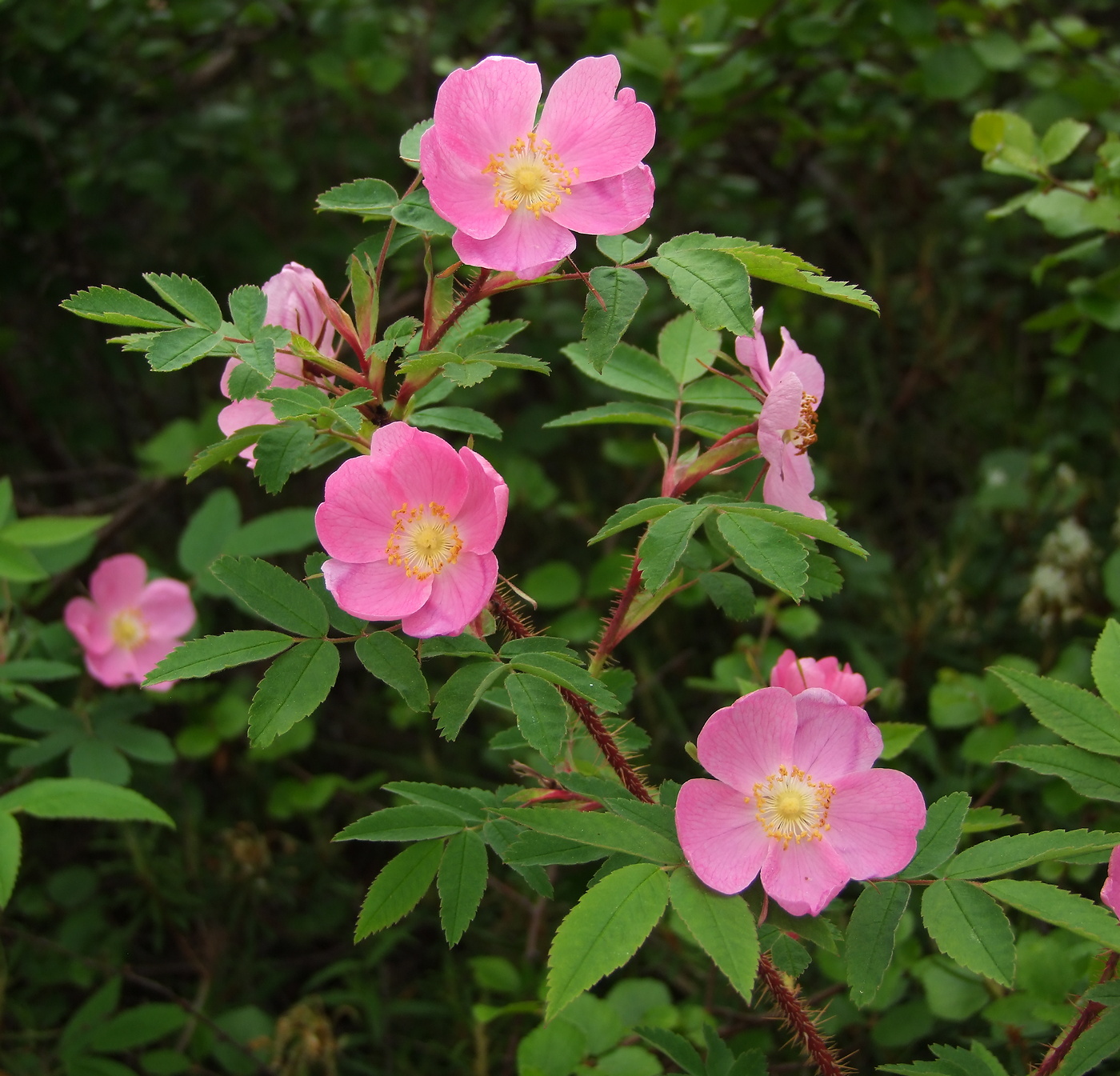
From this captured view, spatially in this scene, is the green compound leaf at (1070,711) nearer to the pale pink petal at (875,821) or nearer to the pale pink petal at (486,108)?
the pale pink petal at (875,821)

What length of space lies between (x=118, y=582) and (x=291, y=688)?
1209 mm

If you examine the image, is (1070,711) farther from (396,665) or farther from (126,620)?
(126,620)

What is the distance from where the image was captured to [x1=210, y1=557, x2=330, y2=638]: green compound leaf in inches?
40.2

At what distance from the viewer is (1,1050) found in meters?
2.00

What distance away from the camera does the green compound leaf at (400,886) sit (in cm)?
103

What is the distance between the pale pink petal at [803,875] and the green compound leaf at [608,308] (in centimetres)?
47

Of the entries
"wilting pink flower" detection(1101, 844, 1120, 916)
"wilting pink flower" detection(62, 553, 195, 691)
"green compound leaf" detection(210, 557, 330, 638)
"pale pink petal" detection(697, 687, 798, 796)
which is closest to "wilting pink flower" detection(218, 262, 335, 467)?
"green compound leaf" detection(210, 557, 330, 638)

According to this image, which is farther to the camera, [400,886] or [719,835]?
[400,886]

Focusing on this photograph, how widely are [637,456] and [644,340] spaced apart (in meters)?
0.57

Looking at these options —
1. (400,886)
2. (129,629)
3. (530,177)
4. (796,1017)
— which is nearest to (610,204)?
(530,177)

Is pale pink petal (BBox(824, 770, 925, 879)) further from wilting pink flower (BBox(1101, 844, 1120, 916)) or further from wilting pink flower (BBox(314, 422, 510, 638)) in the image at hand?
wilting pink flower (BBox(314, 422, 510, 638))

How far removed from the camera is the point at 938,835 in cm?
100

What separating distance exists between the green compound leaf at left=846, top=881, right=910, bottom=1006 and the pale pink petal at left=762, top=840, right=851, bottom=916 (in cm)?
4

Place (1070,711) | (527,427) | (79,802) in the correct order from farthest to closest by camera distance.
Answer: (527,427) → (79,802) → (1070,711)
